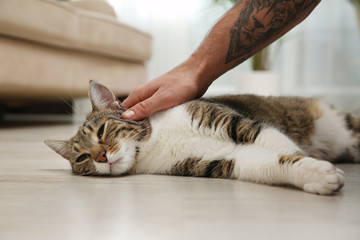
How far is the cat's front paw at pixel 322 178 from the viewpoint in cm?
96

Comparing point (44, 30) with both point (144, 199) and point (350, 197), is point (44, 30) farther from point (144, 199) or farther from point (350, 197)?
point (350, 197)

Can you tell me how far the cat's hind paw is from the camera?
0.96m

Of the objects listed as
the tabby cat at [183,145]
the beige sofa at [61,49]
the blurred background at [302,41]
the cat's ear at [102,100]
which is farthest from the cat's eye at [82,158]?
the blurred background at [302,41]

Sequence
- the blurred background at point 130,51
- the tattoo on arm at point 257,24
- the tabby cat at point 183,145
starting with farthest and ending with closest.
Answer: the blurred background at point 130,51
the tattoo on arm at point 257,24
the tabby cat at point 183,145

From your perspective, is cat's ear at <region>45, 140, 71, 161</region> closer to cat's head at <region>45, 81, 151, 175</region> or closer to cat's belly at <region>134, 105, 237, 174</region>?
cat's head at <region>45, 81, 151, 175</region>

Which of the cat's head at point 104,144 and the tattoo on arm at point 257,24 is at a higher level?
the tattoo on arm at point 257,24

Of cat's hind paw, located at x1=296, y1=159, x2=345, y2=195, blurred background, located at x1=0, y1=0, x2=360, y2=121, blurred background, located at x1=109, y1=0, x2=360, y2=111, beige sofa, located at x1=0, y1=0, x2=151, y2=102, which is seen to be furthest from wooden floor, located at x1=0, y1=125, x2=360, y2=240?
blurred background, located at x1=109, y1=0, x2=360, y2=111

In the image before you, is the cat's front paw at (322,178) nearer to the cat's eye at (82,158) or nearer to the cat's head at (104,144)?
the cat's head at (104,144)

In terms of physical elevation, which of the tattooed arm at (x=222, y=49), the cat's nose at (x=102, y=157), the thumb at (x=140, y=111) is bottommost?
the cat's nose at (x=102, y=157)

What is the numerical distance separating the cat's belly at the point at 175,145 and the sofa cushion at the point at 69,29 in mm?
1579

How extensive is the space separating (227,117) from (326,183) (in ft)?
1.47

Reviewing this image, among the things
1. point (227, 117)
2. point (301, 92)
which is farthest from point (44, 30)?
point (301, 92)

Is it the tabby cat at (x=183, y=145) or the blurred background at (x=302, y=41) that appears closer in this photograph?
the tabby cat at (x=183, y=145)

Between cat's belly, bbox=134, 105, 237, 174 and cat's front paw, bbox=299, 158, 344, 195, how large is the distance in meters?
0.33
